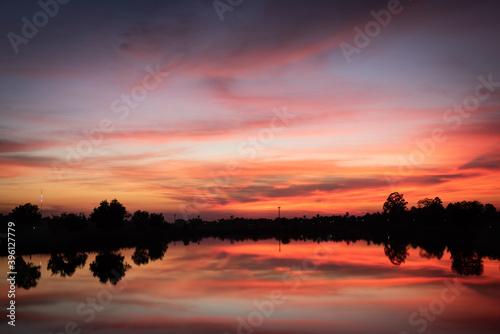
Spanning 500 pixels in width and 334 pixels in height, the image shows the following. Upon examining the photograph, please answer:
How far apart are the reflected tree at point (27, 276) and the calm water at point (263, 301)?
872 millimetres

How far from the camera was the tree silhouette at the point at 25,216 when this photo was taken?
114037mm

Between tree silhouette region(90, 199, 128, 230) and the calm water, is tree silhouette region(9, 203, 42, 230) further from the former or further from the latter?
the calm water

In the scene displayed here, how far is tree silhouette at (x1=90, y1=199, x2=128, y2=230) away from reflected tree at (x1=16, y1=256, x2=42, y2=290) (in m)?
68.6

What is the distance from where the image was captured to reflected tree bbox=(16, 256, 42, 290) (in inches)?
1350

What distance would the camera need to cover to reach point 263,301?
26.9 metres

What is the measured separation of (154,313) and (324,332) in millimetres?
10114

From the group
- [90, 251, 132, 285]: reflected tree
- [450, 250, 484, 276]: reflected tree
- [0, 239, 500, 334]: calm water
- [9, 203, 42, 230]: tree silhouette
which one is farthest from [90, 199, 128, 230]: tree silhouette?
[450, 250, 484, 276]: reflected tree

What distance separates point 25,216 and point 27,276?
88.0 m

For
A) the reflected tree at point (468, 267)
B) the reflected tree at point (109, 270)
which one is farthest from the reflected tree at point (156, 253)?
the reflected tree at point (468, 267)

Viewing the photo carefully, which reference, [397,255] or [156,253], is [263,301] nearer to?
[397,255]

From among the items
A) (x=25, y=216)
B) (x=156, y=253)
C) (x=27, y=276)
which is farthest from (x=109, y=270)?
(x=25, y=216)

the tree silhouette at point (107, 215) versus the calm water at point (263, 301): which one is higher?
the tree silhouette at point (107, 215)

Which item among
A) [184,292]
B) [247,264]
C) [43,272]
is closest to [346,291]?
[184,292]

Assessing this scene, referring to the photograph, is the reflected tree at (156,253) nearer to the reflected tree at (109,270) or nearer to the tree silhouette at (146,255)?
the tree silhouette at (146,255)
